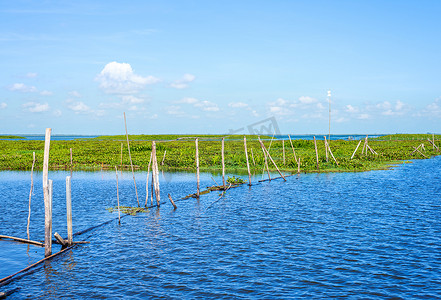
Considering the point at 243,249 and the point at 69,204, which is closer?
the point at 69,204

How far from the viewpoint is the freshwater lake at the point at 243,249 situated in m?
10.2

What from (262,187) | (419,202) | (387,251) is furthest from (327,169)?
(387,251)

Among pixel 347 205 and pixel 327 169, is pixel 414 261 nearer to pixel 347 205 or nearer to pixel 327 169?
pixel 347 205

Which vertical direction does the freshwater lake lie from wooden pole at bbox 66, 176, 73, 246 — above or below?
below

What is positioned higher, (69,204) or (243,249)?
(69,204)

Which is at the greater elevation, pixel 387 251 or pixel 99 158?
pixel 99 158

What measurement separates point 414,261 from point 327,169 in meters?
25.6

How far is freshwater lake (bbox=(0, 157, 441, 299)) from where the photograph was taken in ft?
33.5

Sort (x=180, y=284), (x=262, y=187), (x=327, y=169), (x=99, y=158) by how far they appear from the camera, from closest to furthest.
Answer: (x=180, y=284) < (x=262, y=187) < (x=327, y=169) < (x=99, y=158)

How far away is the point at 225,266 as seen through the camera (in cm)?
1177

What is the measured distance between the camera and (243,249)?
43.8 ft

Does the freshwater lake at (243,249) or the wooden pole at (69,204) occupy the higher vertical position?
the wooden pole at (69,204)

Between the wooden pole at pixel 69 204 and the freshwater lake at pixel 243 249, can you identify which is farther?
the wooden pole at pixel 69 204

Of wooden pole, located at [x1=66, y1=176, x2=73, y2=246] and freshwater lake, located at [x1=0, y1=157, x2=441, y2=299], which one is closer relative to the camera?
freshwater lake, located at [x1=0, y1=157, x2=441, y2=299]
